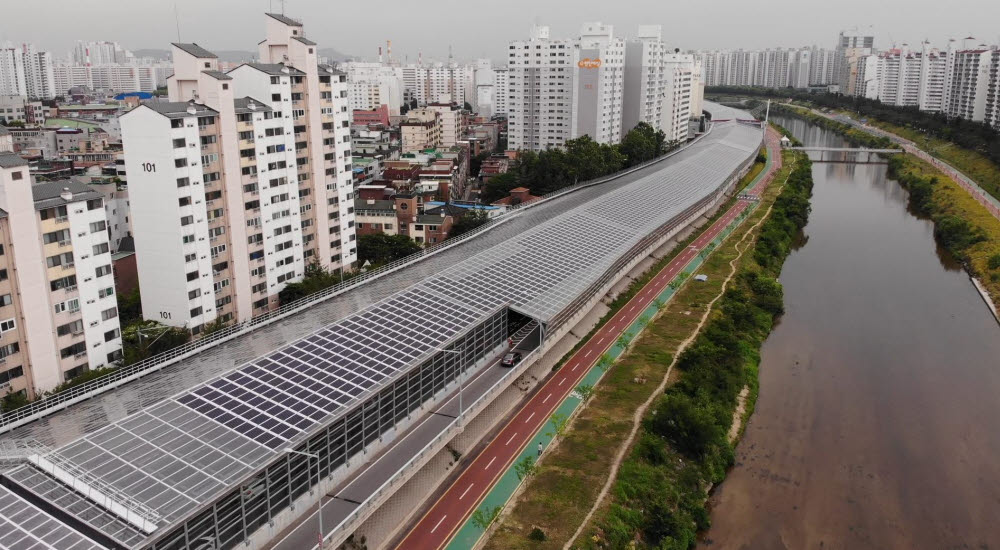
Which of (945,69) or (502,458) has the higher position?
(945,69)

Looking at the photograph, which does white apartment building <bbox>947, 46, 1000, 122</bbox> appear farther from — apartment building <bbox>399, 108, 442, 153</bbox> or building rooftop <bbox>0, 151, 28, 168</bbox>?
building rooftop <bbox>0, 151, 28, 168</bbox>

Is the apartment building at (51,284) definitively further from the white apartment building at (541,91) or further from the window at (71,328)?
the white apartment building at (541,91)

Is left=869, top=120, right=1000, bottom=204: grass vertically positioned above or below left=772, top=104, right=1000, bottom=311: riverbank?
above

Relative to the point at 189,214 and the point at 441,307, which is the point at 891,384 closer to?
the point at 441,307

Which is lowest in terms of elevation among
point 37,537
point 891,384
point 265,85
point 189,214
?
point 891,384

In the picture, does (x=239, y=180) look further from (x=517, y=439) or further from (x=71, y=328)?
(x=517, y=439)

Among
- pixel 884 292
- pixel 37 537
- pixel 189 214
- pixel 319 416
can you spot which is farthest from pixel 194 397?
pixel 884 292

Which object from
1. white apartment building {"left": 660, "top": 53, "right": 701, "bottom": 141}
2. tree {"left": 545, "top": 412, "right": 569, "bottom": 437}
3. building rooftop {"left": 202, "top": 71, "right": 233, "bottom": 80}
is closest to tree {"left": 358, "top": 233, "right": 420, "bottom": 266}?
building rooftop {"left": 202, "top": 71, "right": 233, "bottom": 80}
